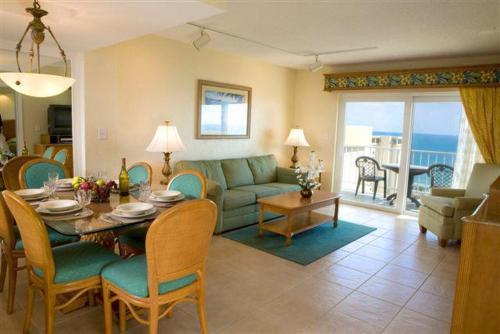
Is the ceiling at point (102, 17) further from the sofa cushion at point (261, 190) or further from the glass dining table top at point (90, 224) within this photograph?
the sofa cushion at point (261, 190)

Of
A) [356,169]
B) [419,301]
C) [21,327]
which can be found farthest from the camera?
[356,169]

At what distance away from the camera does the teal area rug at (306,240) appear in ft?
12.4

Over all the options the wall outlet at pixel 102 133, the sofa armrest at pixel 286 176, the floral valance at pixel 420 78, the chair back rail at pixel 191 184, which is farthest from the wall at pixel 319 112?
the chair back rail at pixel 191 184

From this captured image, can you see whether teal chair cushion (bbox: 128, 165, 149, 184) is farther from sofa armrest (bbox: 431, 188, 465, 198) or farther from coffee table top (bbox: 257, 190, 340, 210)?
sofa armrest (bbox: 431, 188, 465, 198)

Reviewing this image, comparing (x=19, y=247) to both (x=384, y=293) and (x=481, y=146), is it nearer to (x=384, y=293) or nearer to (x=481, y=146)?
(x=384, y=293)

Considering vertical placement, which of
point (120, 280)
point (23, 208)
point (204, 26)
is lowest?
point (120, 280)

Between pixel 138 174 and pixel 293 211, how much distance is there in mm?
1753

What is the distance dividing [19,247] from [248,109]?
4.08 m

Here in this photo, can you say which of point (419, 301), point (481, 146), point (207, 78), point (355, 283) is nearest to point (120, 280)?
point (355, 283)

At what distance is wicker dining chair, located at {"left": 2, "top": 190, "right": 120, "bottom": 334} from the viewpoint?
192 cm

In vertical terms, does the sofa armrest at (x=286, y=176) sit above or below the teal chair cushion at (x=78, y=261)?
above

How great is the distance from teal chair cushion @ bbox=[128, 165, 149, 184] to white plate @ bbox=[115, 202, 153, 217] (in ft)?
3.25

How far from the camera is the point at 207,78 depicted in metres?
5.13

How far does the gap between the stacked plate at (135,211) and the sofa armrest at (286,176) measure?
3.68 m
